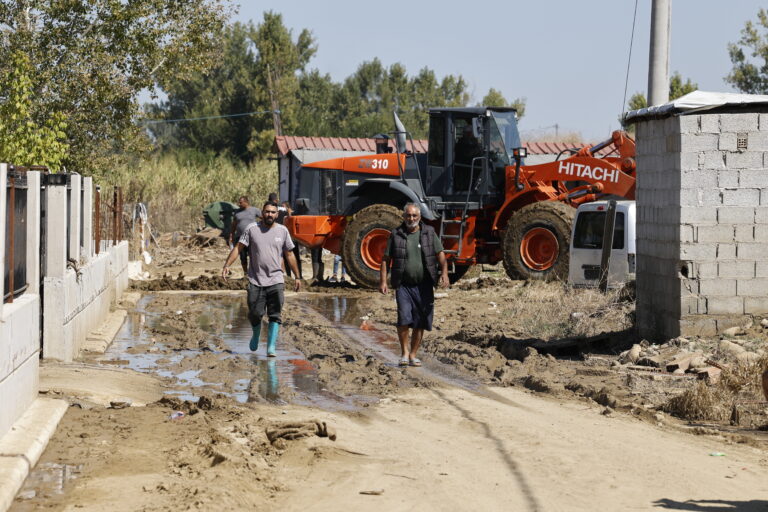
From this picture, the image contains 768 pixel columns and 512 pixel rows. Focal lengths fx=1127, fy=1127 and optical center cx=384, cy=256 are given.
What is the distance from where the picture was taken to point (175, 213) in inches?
1470

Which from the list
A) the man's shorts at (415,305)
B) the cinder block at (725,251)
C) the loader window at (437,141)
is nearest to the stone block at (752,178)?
the cinder block at (725,251)

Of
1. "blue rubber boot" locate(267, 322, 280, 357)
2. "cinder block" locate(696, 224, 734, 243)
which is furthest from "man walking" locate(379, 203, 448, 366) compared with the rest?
"cinder block" locate(696, 224, 734, 243)

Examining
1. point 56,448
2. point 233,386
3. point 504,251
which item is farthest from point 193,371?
point 504,251

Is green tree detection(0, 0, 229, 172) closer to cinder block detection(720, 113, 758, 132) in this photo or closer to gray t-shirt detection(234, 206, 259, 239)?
gray t-shirt detection(234, 206, 259, 239)

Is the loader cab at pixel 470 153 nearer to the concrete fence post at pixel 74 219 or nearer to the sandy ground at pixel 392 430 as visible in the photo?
the sandy ground at pixel 392 430

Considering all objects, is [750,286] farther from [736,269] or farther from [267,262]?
[267,262]

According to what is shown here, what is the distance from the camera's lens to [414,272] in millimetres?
12344

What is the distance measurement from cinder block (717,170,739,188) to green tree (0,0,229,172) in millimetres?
15364

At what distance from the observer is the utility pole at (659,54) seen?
685 inches

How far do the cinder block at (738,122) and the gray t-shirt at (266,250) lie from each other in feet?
16.5

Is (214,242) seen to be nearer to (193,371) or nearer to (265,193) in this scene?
(265,193)

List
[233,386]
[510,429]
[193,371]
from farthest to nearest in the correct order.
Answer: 1. [193,371]
2. [233,386]
3. [510,429]

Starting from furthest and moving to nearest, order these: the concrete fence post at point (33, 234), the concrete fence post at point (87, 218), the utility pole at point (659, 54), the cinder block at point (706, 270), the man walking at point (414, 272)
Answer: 1. the utility pole at point (659, 54)
2. the concrete fence post at point (87, 218)
3. the cinder block at point (706, 270)
4. the man walking at point (414, 272)
5. the concrete fence post at point (33, 234)

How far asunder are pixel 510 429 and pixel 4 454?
3.75 metres
